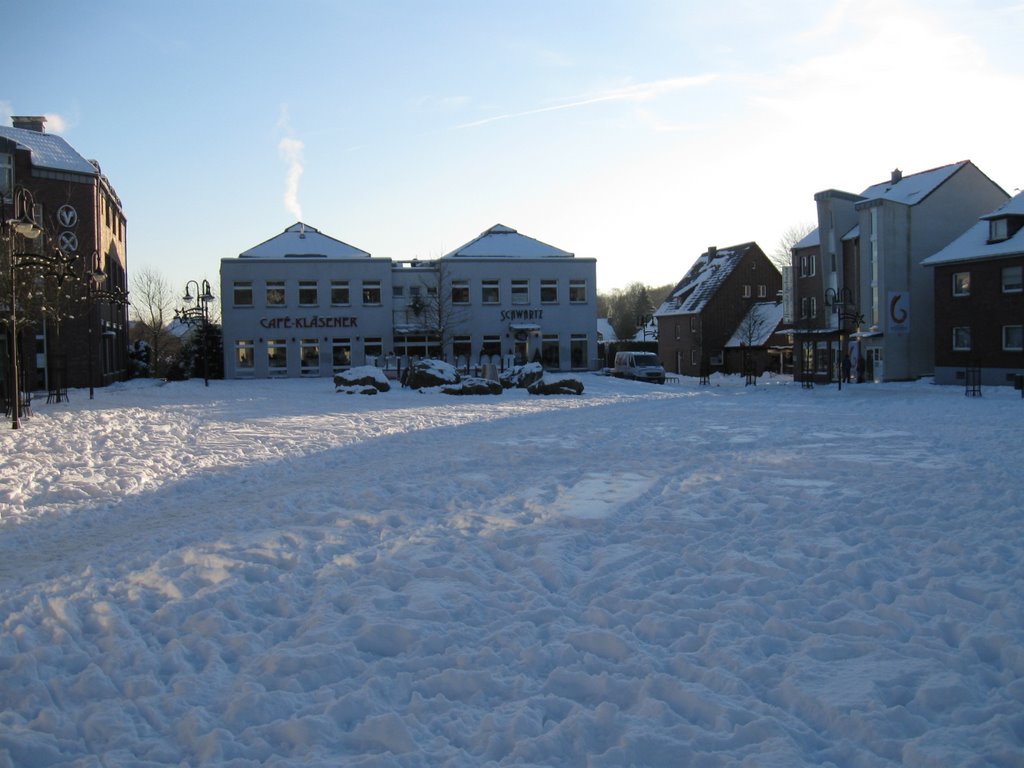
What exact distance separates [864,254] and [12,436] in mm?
37855

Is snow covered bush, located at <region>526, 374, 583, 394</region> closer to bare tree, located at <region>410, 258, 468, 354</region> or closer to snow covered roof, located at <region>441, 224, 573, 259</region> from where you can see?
bare tree, located at <region>410, 258, 468, 354</region>

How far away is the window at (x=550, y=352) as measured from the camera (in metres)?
55.0

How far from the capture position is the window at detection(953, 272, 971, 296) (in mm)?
36406

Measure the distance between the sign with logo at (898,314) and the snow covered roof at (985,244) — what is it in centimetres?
309

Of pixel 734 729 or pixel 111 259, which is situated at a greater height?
pixel 111 259

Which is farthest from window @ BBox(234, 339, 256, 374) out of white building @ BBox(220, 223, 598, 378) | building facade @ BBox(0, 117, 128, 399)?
building facade @ BBox(0, 117, 128, 399)

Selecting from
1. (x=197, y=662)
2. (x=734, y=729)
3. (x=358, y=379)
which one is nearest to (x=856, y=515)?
(x=734, y=729)

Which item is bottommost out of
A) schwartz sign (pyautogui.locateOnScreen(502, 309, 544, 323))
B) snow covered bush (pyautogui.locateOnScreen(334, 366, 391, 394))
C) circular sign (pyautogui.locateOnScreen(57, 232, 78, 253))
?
snow covered bush (pyautogui.locateOnScreen(334, 366, 391, 394))

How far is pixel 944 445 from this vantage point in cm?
1502

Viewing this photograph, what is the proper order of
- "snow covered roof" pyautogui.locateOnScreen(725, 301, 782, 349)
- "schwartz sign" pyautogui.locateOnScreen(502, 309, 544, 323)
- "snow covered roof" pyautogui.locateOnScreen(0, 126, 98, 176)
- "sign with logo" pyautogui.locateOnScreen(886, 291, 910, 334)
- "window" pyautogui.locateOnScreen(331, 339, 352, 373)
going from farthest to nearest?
"snow covered roof" pyautogui.locateOnScreen(725, 301, 782, 349), "schwartz sign" pyautogui.locateOnScreen(502, 309, 544, 323), "window" pyautogui.locateOnScreen(331, 339, 352, 373), "sign with logo" pyautogui.locateOnScreen(886, 291, 910, 334), "snow covered roof" pyautogui.locateOnScreen(0, 126, 98, 176)

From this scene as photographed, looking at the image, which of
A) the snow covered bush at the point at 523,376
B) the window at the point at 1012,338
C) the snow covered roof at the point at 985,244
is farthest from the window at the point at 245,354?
the window at the point at 1012,338

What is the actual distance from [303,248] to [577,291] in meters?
17.5

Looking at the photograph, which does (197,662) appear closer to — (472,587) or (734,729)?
(472,587)

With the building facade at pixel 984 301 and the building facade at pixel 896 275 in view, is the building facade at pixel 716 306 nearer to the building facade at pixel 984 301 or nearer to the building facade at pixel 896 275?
the building facade at pixel 896 275
